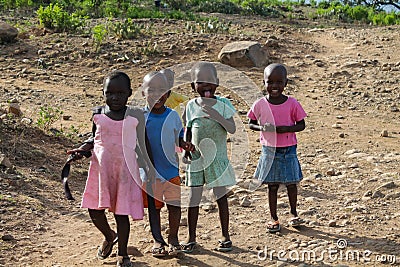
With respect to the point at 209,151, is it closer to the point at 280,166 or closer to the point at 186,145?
the point at 186,145

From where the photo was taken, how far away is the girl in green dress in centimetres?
477

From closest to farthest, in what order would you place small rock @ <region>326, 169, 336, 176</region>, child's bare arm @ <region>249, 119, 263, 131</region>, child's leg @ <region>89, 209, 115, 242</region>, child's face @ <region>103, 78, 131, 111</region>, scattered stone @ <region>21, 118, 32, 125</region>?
child's face @ <region>103, 78, 131, 111</region>, child's leg @ <region>89, 209, 115, 242</region>, child's bare arm @ <region>249, 119, 263, 131</region>, small rock @ <region>326, 169, 336, 176</region>, scattered stone @ <region>21, 118, 32, 125</region>

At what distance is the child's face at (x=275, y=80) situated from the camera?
4988 mm

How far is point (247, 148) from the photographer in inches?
282

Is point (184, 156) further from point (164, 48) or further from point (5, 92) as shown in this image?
point (164, 48)

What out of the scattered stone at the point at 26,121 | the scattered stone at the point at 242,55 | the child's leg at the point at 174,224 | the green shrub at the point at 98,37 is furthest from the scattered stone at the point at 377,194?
the green shrub at the point at 98,37

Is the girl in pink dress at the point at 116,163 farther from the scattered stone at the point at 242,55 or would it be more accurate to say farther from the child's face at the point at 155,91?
the scattered stone at the point at 242,55

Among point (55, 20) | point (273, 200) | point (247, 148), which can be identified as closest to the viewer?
point (273, 200)

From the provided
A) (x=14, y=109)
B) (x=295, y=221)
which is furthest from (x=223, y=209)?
(x=14, y=109)

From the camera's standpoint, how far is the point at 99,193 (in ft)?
14.4

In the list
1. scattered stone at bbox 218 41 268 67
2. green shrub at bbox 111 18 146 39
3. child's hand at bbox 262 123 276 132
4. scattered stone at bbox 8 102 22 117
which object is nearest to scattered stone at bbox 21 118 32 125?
scattered stone at bbox 8 102 22 117

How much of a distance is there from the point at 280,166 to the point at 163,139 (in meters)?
0.96

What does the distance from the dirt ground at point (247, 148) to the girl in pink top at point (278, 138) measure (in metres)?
0.36

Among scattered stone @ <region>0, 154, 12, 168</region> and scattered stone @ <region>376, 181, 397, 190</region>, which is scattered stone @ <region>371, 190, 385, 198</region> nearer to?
scattered stone @ <region>376, 181, 397, 190</region>
